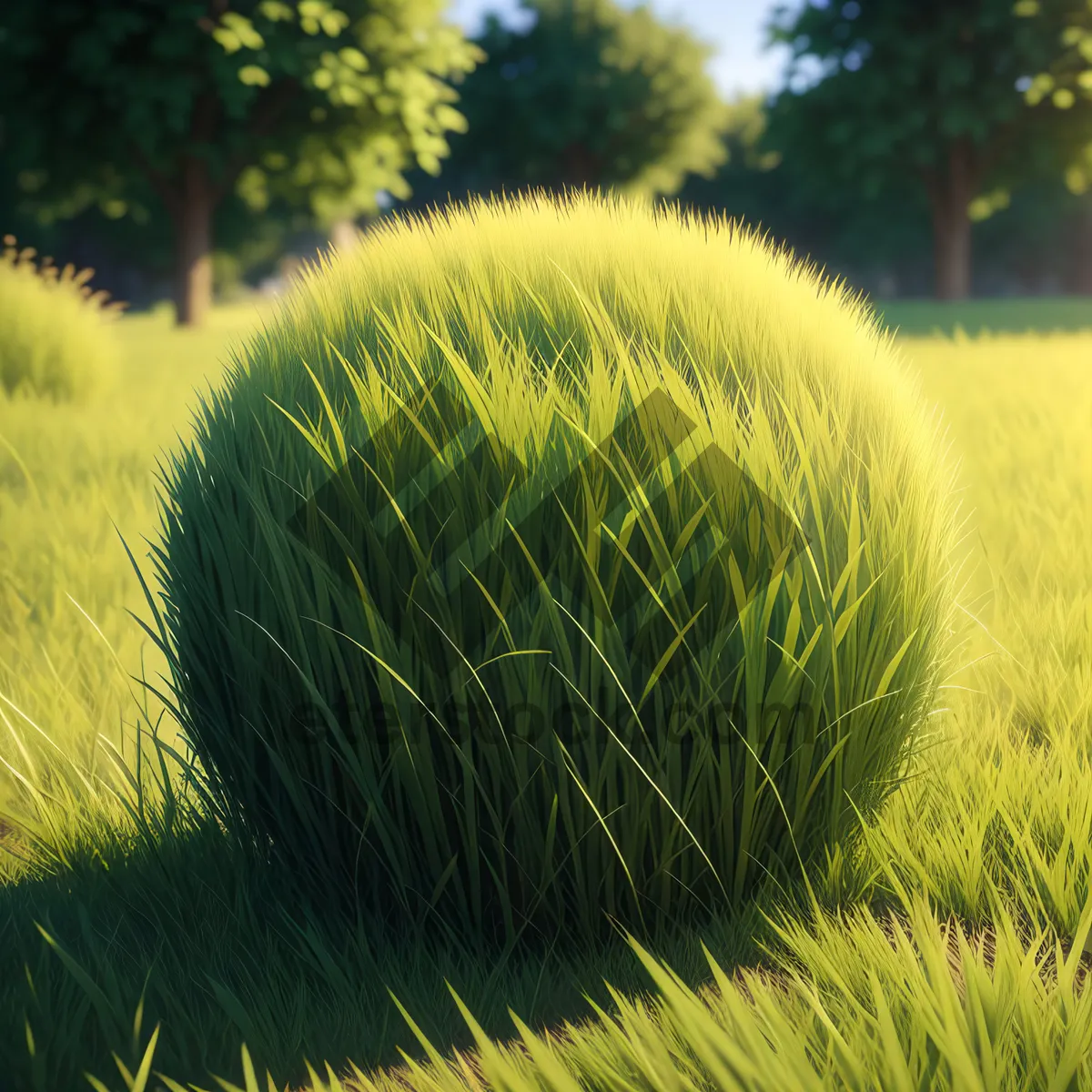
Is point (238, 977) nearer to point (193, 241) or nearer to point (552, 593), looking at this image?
point (552, 593)

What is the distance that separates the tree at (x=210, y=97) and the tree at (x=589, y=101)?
12.8m

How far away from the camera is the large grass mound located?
1930 mm

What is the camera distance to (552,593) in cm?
191

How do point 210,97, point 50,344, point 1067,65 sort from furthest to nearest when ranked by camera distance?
1. point 1067,65
2. point 210,97
3. point 50,344

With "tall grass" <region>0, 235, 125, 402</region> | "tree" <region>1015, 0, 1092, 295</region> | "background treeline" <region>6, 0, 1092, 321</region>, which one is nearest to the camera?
"tall grass" <region>0, 235, 125, 402</region>

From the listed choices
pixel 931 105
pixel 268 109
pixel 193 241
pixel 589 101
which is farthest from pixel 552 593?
pixel 589 101

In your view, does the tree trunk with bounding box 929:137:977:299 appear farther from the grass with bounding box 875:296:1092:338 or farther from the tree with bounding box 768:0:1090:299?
the grass with bounding box 875:296:1092:338

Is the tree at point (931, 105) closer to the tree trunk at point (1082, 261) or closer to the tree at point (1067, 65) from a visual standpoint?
the tree at point (1067, 65)

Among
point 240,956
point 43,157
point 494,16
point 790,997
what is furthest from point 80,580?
point 494,16

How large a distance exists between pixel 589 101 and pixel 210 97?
1650 centimetres

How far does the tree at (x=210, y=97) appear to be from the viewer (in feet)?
57.5

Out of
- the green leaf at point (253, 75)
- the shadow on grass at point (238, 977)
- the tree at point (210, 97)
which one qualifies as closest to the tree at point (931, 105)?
the tree at point (210, 97)

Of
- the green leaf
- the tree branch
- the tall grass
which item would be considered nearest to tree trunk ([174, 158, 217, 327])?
the tree branch

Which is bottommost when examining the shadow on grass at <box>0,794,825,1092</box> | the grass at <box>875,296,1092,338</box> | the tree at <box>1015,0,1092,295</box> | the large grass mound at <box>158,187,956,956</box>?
the shadow on grass at <box>0,794,825,1092</box>
